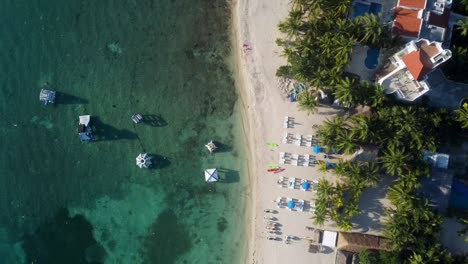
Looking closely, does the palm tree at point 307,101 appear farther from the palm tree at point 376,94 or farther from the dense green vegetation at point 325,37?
the palm tree at point 376,94

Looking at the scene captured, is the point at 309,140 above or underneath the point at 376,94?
underneath

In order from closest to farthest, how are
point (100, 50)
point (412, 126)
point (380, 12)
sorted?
1. point (412, 126)
2. point (380, 12)
3. point (100, 50)

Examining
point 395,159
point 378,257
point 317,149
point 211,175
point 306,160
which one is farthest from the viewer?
point 211,175

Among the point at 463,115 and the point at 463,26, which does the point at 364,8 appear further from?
the point at 463,115

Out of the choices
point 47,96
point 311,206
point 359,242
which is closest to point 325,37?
point 311,206

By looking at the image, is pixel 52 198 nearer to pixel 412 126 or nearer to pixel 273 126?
pixel 273 126

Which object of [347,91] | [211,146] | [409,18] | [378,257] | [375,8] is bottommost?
[378,257]

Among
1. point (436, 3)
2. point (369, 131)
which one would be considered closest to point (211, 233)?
point (369, 131)
